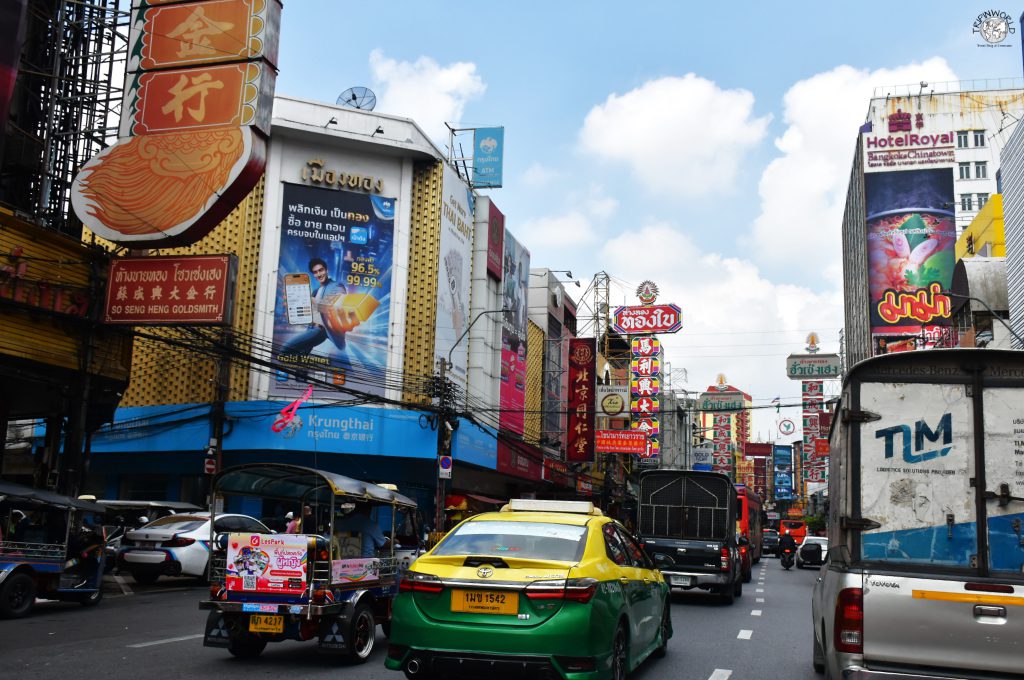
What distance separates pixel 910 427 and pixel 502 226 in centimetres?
3727

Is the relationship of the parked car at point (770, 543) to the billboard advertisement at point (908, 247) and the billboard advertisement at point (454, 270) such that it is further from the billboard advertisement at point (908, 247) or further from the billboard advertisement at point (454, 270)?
the billboard advertisement at point (454, 270)

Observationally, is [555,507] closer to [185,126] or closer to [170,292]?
[170,292]

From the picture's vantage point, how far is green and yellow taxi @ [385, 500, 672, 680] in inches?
273

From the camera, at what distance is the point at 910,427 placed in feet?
21.5

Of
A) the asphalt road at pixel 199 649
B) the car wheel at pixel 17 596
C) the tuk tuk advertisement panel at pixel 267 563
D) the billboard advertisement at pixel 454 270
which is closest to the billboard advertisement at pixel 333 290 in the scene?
the billboard advertisement at pixel 454 270

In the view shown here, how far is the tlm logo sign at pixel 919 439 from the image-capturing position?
21.3 ft

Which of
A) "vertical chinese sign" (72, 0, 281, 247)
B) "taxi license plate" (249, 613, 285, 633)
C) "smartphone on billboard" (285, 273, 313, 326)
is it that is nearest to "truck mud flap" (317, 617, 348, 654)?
"taxi license plate" (249, 613, 285, 633)

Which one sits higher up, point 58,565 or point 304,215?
point 304,215

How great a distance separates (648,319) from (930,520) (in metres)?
49.4

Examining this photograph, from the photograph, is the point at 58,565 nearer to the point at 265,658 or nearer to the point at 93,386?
the point at 265,658

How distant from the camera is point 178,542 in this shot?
19.0 meters

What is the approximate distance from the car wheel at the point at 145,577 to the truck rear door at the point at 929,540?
16583 millimetres

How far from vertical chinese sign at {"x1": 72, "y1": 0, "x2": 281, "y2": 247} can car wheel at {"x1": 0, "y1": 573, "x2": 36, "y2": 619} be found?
8763 mm

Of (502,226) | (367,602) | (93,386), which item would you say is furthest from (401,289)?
(367,602)
